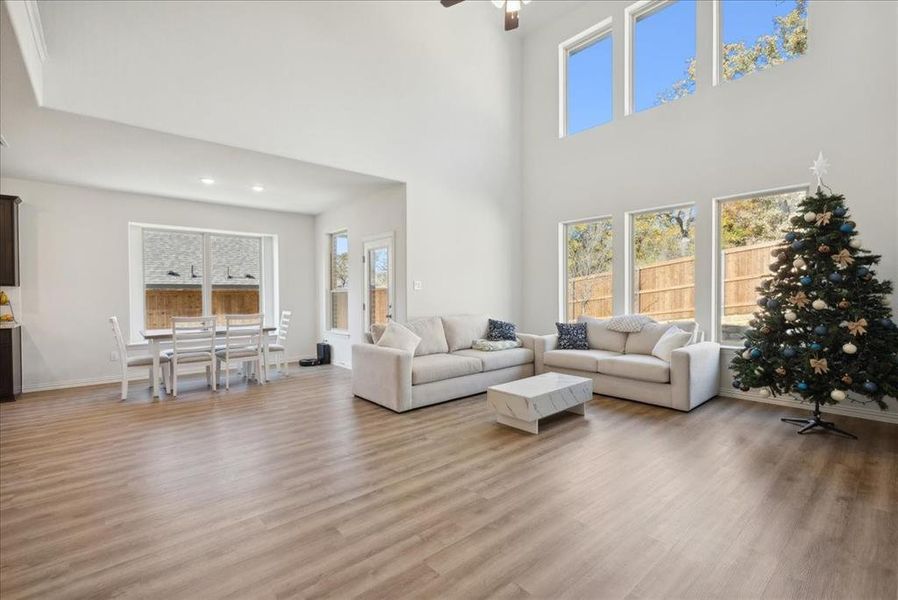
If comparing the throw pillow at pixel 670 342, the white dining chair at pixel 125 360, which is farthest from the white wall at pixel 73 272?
the throw pillow at pixel 670 342

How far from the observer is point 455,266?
6.22 meters

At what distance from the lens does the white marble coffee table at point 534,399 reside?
3516mm

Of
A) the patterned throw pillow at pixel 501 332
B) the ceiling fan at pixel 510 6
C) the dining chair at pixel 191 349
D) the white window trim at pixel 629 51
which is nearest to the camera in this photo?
the ceiling fan at pixel 510 6

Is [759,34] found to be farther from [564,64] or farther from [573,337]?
Answer: [573,337]

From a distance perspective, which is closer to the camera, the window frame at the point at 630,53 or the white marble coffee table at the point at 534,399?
the white marble coffee table at the point at 534,399

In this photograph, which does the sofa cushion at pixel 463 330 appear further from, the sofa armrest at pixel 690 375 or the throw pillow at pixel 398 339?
the sofa armrest at pixel 690 375

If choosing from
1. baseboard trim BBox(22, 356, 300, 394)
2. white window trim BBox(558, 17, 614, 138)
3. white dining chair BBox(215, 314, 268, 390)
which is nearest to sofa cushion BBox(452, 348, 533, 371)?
white dining chair BBox(215, 314, 268, 390)

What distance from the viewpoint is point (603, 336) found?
5.49 m

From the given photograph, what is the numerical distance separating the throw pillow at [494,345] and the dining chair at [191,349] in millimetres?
3305

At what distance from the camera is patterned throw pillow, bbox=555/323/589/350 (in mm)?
5562

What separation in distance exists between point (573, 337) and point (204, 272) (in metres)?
5.82

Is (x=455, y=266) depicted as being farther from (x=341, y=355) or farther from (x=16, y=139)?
(x=16, y=139)

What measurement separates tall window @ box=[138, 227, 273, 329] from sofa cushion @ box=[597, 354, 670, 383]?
529cm

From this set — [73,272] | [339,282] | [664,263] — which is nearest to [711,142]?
[664,263]
